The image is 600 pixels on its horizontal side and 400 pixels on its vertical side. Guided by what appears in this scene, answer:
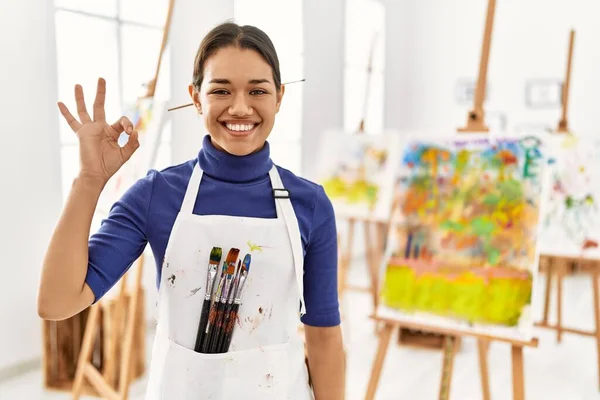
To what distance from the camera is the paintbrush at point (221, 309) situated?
971 mm

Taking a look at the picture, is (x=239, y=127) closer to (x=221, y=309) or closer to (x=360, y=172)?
(x=221, y=309)

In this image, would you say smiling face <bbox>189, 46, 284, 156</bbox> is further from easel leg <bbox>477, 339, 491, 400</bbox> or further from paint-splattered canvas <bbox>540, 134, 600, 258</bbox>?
paint-splattered canvas <bbox>540, 134, 600, 258</bbox>

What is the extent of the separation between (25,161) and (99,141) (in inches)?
79.9

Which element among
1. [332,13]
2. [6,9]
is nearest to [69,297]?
[6,9]

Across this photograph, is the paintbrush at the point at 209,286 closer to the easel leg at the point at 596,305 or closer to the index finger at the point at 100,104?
the index finger at the point at 100,104

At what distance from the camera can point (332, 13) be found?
477 cm

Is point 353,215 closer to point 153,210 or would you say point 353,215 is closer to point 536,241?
point 536,241

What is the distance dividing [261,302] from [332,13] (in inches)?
165

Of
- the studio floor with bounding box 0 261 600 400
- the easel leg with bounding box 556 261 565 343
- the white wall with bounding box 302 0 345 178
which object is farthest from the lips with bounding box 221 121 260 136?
the white wall with bounding box 302 0 345 178

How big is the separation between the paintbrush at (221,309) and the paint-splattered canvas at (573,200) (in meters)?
2.50

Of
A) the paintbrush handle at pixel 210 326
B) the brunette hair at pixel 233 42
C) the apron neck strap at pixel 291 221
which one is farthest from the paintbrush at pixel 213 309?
the brunette hair at pixel 233 42

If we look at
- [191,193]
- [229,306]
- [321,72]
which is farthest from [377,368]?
[321,72]

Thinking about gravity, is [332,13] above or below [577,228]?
above

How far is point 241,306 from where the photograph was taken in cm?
99
